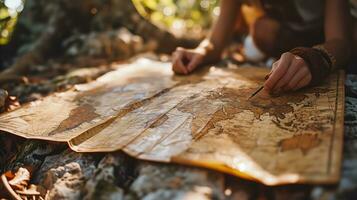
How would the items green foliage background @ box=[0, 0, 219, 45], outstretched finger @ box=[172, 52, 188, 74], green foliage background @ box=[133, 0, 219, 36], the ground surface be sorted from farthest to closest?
green foliage background @ box=[133, 0, 219, 36]
green foliage background @ box=[0, 0, 219, 45]
outstretched finger @ box=[172, 52, 188, 74]
the ground surface

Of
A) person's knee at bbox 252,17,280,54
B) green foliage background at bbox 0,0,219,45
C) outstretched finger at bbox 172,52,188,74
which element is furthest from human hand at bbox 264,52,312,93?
green foliage background at bbox 0,0,219,45

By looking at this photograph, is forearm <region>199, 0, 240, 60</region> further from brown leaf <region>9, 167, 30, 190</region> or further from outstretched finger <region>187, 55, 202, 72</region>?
brown leaf <region>9, 167, 30, 190</region>

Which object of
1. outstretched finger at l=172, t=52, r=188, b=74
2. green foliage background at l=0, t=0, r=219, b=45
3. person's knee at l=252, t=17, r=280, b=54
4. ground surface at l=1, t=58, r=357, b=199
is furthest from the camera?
green foliage background at l=0, t=0, r=219, b=45

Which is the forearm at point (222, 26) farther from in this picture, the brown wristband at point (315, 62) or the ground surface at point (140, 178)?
the ground surface at point (140, 178)

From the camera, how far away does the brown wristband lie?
159cm

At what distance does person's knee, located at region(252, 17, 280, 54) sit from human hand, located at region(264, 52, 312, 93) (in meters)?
1.05

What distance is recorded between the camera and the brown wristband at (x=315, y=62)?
62.6 inches

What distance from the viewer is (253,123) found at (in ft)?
4.61

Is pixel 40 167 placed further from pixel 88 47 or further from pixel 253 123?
pixel 88 47

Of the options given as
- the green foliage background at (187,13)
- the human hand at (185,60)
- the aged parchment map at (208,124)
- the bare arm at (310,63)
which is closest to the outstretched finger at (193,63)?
the human hand at (185,60)

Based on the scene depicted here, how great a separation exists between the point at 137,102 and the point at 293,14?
128 centimetres

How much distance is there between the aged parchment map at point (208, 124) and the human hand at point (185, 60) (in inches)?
5.2

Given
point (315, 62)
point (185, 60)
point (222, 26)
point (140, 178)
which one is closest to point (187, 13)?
point (222, 26)

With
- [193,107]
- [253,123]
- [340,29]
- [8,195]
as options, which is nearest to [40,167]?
[8,195]
